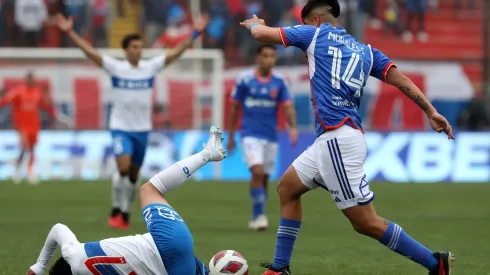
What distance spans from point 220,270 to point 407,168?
16.1 metres

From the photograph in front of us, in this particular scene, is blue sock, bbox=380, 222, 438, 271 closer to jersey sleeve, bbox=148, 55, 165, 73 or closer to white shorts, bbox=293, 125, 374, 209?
white shorts, bbox=293, 125, 374, 209

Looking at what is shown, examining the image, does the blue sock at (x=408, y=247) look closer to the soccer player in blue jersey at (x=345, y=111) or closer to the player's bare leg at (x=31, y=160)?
the soccer player in blue jersey at (x=345, y=111)

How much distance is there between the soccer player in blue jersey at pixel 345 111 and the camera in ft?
27.1

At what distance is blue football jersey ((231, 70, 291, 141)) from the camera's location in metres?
14.3

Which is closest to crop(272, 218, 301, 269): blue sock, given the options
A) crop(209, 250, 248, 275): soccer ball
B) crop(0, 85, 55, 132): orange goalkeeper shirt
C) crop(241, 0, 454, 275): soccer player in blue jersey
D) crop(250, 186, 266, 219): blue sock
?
crop(241, 0, 454, 275): soccer player in blue jersey

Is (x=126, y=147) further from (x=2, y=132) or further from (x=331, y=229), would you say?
(x=2, y=132)

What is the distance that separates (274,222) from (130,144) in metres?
2.43

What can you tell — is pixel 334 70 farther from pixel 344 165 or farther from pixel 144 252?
pixel 144 252

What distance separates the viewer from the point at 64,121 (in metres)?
25.0

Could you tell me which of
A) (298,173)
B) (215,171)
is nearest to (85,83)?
(215,171)

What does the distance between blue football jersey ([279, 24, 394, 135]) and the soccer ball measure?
4.76 ft

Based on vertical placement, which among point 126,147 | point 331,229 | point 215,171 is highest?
point 126,147

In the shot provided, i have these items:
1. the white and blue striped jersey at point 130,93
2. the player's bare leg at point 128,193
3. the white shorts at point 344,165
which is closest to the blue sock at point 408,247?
the white shorts at point 344,165

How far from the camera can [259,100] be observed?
14.4 meters
